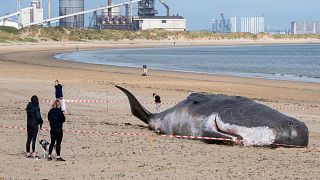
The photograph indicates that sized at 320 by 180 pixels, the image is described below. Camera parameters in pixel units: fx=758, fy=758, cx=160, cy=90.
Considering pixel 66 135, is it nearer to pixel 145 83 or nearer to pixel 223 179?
pixel 223 179

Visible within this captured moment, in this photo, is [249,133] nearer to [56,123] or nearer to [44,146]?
[56,123]

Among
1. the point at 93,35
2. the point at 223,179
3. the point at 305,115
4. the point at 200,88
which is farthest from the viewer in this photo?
the point at 93,35

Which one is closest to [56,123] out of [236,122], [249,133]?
[236,122]

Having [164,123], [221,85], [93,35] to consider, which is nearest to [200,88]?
[221,85]

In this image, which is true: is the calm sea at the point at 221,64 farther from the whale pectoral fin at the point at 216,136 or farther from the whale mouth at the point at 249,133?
the whale mouth at the point at 249,133

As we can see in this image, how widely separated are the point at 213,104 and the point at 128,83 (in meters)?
24.1

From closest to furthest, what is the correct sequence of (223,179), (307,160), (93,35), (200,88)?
(223,179) → (307,160) → (200,88) → (93,35)

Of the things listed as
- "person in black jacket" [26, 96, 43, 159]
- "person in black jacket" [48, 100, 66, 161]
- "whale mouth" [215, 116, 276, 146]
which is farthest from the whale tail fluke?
"person in black jacket" [48, 100, 66, 161]

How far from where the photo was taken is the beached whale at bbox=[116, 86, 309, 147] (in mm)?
17797

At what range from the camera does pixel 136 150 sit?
1783 centimetres

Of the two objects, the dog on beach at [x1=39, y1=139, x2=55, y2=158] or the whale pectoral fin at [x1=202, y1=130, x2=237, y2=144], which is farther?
the whale pectoral fin at [x1=202, y1=130, x2=237, y2=144]

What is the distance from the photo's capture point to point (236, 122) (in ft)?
59.3

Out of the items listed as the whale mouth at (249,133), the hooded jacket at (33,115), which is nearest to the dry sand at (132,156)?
the whale mouth at (249,133)

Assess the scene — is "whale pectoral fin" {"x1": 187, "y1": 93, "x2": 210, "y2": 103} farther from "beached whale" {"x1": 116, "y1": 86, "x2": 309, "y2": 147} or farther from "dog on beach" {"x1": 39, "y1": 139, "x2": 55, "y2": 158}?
"dog on beach" {"x1": 39, "y1": 139, "x2": 55, "y2": 158}
